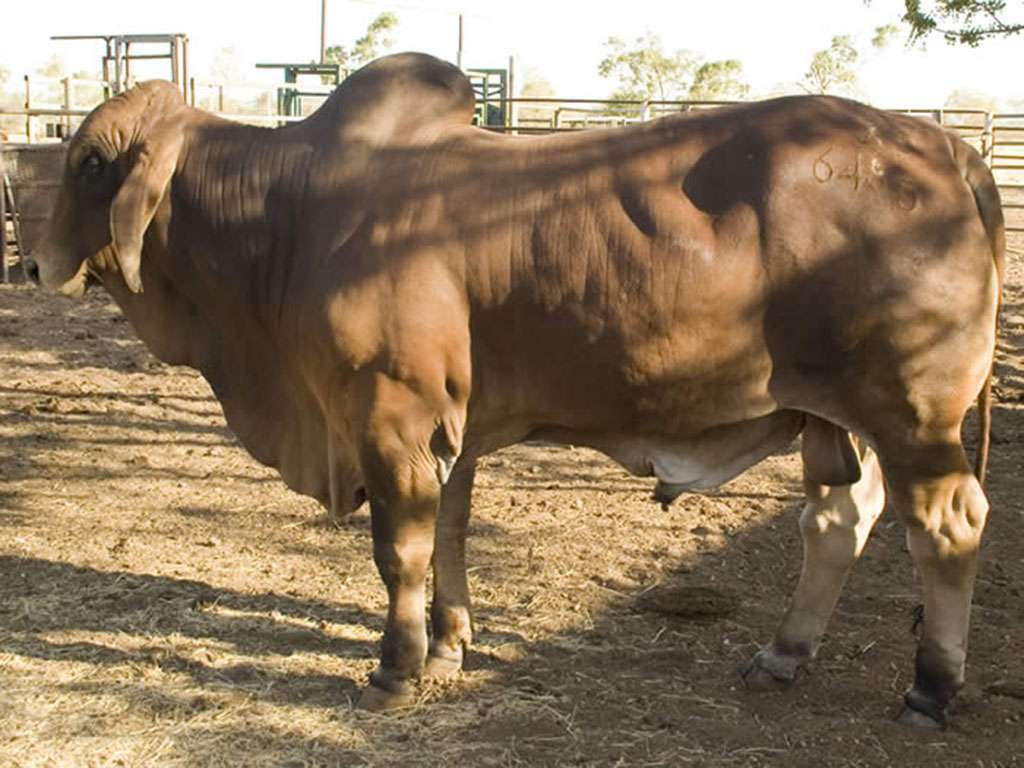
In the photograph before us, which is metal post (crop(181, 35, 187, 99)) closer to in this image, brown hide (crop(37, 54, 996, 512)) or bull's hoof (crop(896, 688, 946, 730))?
brown hide (crop(37, 54, 996, 512))

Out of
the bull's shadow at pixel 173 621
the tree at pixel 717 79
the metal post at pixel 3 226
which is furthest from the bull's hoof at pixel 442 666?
the tree at pixel 717 79

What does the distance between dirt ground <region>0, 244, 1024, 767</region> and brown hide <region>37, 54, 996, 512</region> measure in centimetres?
75

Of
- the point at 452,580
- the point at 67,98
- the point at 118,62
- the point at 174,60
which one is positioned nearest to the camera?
the point at 452,580

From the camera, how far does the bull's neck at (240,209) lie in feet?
13.4

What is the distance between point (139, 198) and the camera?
4.12 m

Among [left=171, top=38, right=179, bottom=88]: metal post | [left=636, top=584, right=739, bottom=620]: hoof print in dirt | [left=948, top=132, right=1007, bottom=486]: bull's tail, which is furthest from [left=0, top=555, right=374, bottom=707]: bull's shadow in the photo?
[left=171, top=38, right=179, bottom=88]: metal post

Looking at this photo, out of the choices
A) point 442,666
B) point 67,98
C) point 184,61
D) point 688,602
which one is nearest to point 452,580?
point 442,666

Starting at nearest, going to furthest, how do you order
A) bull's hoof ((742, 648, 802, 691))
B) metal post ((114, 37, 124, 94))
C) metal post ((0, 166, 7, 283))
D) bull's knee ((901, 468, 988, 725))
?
1. bull's knee ((901, 468, 988, 725))
2. bull's hoof ((742, 648, 802, 691))
3. metal post ((0, 166, 7, 283))
4. metal post ((114, 37, 124, 94))

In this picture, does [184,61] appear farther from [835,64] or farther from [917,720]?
[835,64]

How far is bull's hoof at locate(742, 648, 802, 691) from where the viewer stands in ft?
13.7

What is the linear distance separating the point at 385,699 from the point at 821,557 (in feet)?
4.96

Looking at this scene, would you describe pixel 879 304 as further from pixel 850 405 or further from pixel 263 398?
pixel 263 398

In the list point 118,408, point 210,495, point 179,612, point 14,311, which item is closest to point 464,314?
point 179,612

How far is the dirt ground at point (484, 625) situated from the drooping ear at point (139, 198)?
133 centimetres
